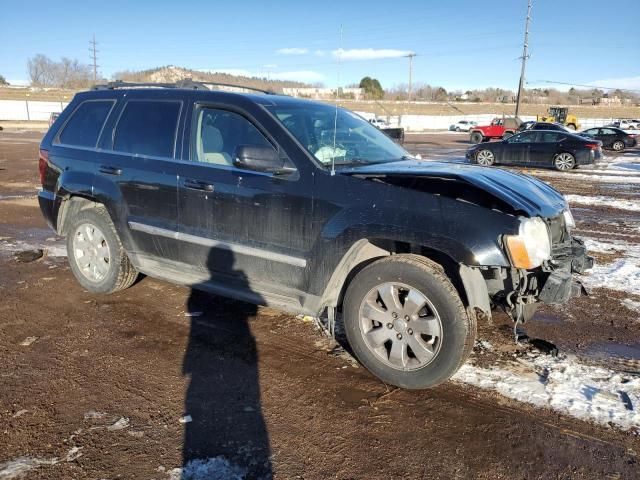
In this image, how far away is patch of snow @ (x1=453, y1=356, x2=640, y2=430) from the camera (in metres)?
3.13

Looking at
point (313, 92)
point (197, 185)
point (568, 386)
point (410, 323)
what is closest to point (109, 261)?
point (197, 185)

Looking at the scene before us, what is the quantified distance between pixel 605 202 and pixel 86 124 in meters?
10.7

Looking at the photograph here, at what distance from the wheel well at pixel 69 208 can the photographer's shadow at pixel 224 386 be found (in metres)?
1.43

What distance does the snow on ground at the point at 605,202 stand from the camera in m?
10.7

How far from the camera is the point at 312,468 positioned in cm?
263

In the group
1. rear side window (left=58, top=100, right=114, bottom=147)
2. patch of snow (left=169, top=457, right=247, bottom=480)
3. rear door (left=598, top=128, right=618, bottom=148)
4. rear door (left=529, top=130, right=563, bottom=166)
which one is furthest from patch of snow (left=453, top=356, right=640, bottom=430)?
rear door (left=598, top=128, right=618, bottom=148)

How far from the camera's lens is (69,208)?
515 cm

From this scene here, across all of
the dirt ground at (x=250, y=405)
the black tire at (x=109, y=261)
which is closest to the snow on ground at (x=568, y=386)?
the dirt ground at (x=250, y=405)

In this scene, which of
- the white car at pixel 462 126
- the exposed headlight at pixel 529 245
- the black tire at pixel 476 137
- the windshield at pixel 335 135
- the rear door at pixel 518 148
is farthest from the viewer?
the white car at pixel 462 126

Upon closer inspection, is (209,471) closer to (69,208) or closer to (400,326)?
(400,326)

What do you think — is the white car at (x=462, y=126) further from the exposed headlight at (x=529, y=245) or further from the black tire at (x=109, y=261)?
the exposed headlight at (x=529, y=245)

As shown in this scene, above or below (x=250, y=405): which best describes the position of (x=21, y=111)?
above

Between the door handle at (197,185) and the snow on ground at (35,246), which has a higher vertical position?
the door handle at (197,185)

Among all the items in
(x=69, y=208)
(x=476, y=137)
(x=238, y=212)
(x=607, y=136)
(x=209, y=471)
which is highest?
(x=476, y=137)
